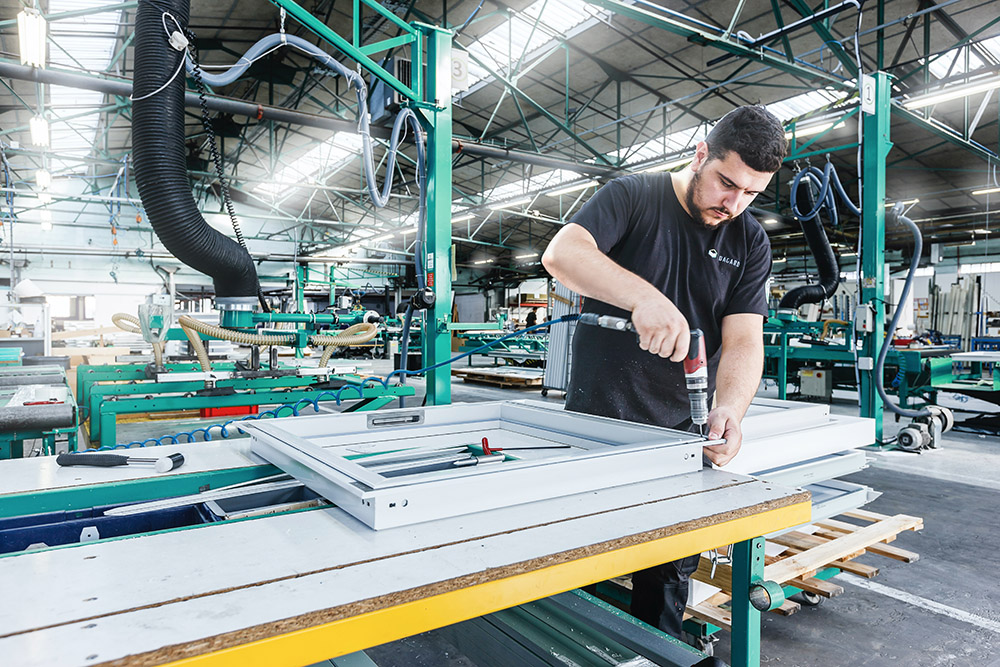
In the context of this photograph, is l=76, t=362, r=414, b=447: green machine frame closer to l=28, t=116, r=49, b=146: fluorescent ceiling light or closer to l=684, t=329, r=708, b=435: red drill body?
l=684, t=329, r=708, b=435: red drill body

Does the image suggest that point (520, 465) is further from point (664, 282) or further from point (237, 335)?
point (237, 335)

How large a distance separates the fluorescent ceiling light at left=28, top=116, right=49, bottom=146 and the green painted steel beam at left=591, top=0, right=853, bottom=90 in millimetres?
6522

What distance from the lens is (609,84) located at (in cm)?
988

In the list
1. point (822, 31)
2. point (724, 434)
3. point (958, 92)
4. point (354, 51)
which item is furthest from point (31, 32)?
point (958, 92)

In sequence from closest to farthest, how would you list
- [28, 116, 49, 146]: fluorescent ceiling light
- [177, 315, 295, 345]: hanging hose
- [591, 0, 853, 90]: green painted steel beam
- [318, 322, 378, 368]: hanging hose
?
[177, 315, 295, 345]: hanging hose → [318, 322, 378, 368]: hanging hose → [591, 0, 853, 90]: green painted steel beam → [28, 116, 49, 146]: fluorescent ceiling light

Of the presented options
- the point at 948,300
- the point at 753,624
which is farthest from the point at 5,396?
Result: the point at 948,300

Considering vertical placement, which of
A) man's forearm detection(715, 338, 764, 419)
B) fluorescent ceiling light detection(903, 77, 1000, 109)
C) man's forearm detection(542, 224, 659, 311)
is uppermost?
fluorescent ceiling light detection(903, 77, 1000, 109)

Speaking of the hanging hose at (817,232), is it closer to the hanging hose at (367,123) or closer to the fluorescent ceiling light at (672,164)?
the fluorescent ceiling light at (672,164)

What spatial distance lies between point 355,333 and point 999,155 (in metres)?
11.0

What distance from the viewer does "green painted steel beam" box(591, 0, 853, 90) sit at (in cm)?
473

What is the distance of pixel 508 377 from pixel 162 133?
26.2 feet

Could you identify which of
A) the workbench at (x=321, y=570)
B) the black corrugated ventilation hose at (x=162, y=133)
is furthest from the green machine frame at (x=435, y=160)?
the workbench at (x=321, y=570)

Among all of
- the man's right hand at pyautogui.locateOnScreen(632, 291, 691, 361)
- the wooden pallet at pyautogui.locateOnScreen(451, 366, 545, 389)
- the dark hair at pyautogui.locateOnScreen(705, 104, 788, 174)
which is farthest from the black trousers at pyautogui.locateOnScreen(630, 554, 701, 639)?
the wooden pallet at pyautogui.locateOnScreen(451, 366, 545, 389)

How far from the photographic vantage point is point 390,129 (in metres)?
4.10
